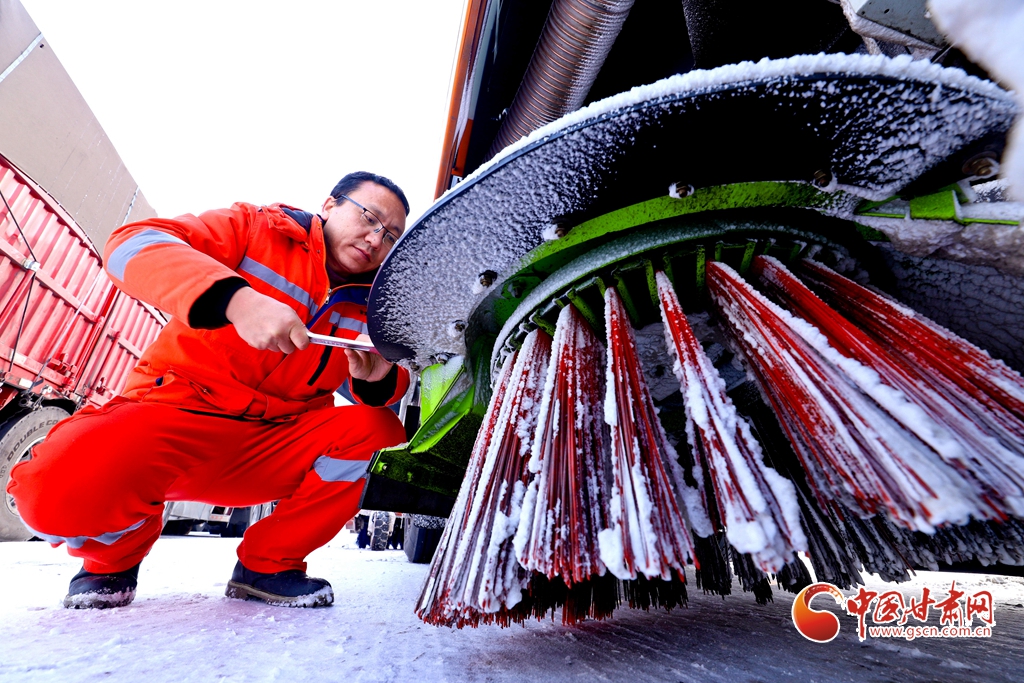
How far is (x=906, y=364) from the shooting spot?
20.2 inches

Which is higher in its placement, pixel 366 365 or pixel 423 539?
pixel 366 365

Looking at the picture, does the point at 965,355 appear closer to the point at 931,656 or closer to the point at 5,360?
the point at 931,656

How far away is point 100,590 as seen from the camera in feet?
3.28

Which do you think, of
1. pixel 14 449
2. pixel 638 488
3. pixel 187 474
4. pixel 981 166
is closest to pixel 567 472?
pixel 638 488

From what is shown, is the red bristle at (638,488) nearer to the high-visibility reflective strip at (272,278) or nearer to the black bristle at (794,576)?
the black bristle at (794,576)

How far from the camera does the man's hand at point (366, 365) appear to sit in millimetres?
1218

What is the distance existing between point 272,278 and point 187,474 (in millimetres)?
544

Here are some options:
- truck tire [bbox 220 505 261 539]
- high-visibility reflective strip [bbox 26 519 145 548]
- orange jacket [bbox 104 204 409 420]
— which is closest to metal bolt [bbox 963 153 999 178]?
orange jacket [bbox 104 204 409 420]

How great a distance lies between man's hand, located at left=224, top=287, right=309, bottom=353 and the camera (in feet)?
2.76

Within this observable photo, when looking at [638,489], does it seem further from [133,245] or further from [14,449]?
[14,449]

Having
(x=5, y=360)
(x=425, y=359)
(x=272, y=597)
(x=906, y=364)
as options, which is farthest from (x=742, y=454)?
(x=5, y=360)

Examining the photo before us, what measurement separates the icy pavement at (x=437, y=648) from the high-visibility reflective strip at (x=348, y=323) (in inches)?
28.0

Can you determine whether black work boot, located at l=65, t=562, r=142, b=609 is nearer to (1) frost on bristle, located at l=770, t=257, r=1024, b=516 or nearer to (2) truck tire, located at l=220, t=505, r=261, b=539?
(1) frost on bristle, located at l=770, t=257, r=1024, b=516

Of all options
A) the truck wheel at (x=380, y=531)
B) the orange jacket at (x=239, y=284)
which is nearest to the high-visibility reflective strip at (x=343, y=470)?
the orange jacket at (x=239, y=284)
